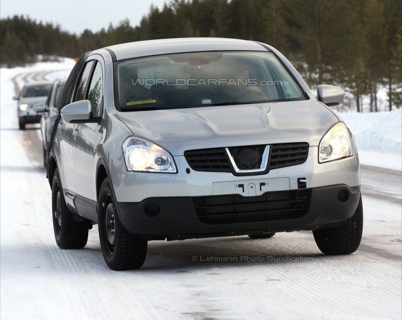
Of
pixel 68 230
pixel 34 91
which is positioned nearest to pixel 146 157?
pixel 68 230

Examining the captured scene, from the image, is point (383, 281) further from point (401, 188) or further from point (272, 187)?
point (401, 188)

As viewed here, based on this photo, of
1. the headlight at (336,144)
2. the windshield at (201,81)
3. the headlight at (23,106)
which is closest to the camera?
the headlight at (336,144)

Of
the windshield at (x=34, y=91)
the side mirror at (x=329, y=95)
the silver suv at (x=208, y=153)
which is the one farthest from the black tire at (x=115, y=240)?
the windshield at (x=34, y=91)

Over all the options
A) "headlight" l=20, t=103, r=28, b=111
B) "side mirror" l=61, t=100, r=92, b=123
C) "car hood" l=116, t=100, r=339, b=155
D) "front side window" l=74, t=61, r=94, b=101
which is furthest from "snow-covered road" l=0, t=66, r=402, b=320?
"headlight" l=20, t=103, r=28, b=111

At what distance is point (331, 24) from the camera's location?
268ft

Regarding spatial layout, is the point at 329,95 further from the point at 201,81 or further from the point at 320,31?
the point at 320,31

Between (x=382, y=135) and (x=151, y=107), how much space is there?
14197mm

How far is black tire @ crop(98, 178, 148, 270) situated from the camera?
7422 mm

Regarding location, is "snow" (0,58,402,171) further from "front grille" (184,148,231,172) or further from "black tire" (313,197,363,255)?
"front grille" (184,148,231,172)

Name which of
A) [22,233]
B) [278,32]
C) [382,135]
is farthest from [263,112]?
[278,32]

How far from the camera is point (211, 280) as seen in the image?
22.9 ft

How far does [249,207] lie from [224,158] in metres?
0.36

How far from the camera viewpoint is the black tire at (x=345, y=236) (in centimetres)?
770

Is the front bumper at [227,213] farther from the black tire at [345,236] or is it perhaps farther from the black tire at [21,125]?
the black tire at [21,125]
